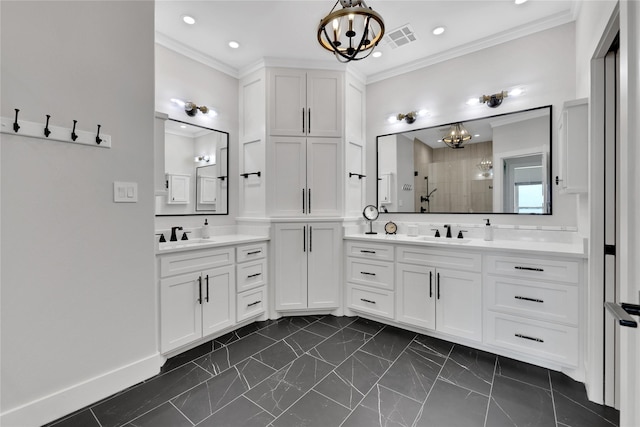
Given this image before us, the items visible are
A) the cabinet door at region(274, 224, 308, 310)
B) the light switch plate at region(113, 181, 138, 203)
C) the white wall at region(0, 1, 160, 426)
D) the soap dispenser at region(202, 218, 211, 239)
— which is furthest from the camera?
the cabinet door at region(274, 224, 308, 310)

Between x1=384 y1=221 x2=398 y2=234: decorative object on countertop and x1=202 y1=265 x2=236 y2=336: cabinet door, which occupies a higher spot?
x1=384 y1=221 x2=398 y2=234: decorative object on countertop

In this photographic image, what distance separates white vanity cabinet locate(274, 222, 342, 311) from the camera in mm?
3006

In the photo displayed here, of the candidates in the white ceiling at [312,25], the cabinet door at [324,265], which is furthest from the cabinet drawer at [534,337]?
the white ceiling at [312,25]

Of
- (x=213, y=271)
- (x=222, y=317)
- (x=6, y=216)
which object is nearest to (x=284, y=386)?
(x=222, y=317)

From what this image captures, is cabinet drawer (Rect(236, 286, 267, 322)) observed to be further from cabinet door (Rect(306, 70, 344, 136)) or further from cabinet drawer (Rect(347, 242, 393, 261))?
cabinet door (Rect(306, 70, 344, 136))

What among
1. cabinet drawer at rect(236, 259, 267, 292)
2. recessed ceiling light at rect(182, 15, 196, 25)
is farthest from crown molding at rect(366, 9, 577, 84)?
cabinet drawer at rect(236, 259, 267, 292)

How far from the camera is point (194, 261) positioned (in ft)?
7.66

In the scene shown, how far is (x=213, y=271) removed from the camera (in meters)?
2.47

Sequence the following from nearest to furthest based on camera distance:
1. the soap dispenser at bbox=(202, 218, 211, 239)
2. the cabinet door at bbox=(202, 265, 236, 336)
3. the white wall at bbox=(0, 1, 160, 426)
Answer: the white wall at bbox=(0, 1, 160, 426) < the cabinet door at bbox=(202, 265, 236, 336) < the soap dispenser at bbox=(202, 218, 211, 239)

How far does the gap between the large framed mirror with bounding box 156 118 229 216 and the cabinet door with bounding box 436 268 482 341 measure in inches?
95.7

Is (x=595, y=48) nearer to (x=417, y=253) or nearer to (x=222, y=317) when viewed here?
(x=417, y=253)

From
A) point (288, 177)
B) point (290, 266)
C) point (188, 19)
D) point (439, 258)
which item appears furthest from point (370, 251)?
point (188, 19)

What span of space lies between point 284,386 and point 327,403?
1.05 ft

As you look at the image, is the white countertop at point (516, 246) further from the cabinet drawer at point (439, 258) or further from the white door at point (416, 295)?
the white door at point (416, 295)
